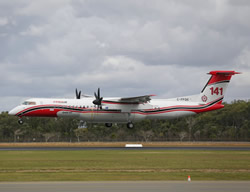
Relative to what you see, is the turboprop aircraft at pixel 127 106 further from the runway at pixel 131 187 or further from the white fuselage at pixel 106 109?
the runway at pixel 131 187

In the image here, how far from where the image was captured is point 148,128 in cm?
11831

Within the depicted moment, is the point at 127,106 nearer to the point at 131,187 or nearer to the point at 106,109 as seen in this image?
the point at 106,109

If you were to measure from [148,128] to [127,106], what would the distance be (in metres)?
54.1

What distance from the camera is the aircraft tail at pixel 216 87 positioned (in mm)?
68250

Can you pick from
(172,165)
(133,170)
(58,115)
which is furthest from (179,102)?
(133,170)

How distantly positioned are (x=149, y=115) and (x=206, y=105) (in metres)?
9.46

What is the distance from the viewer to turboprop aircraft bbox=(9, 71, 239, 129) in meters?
60.6

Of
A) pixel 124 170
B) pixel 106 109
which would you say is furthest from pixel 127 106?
pixel 124 170

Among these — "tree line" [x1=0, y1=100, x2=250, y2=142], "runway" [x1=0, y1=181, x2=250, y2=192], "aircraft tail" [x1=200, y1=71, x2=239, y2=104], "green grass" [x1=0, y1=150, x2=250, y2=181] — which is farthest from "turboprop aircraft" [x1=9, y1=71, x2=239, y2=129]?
"tree line" [x1=0, y1=100, x2=250, y2=142]

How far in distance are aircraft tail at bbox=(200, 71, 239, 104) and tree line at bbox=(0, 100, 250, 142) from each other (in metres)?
42.2

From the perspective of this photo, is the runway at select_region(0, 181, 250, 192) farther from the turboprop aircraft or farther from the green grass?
the turboprop aircraft

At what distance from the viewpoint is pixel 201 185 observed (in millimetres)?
24156

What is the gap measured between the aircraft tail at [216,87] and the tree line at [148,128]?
42.2 m

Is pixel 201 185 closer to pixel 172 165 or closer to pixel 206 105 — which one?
pixel 172 165
